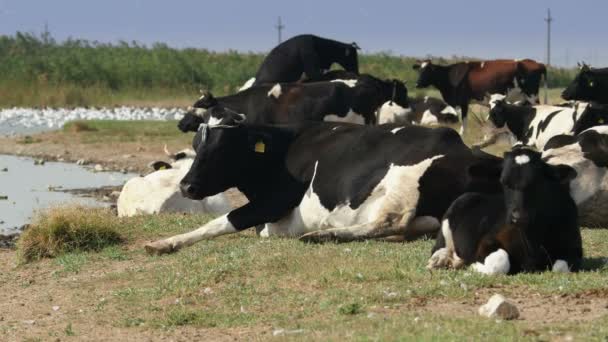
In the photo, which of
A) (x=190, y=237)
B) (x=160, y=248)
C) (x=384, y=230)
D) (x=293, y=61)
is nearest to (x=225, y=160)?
(x=190, y=237)

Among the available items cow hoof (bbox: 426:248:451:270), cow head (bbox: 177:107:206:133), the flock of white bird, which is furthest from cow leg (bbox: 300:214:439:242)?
the flock of white bird

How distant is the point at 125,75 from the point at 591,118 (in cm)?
3655

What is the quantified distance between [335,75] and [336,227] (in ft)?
36.9

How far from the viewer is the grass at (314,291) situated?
8.24 meters

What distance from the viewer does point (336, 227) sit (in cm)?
1269

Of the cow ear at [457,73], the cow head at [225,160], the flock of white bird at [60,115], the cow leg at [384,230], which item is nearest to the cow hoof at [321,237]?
the cow leg at [384,230]

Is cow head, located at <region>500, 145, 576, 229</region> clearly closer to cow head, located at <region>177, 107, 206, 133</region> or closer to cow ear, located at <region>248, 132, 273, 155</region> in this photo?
cow ear, located at <region>248, 132, 273, 155</region>

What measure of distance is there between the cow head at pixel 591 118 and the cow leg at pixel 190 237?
8.82 metres

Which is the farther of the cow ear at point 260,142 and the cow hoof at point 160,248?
the cow ear at point 260,142

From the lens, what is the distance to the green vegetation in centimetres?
5109

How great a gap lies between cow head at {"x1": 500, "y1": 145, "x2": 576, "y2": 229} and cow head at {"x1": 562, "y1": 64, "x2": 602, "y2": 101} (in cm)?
1742

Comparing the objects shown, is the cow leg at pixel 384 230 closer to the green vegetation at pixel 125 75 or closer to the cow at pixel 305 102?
the cow at pixel 305 102

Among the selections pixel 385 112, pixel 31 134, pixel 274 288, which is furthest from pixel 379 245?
pixel 31 134

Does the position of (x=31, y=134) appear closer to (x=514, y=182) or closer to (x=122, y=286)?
(x=122, y=286)
